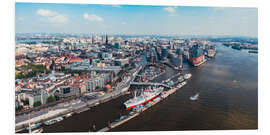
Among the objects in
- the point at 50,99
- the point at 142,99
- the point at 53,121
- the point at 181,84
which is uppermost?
the point at 181,84

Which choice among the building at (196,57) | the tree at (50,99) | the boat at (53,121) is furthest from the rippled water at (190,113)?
the building at (196,57)

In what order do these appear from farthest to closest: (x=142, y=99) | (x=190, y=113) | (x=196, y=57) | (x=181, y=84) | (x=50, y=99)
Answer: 1. (x=196, y=57)
2. (x=181, y=84)
3. (x=142, y=99)
4. (x=50, y=99)
5. (x=190, y=113)

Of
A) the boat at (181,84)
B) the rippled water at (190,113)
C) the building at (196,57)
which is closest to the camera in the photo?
the rippled water at (190,113)

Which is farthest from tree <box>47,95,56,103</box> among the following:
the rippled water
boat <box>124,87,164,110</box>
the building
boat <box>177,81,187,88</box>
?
the building

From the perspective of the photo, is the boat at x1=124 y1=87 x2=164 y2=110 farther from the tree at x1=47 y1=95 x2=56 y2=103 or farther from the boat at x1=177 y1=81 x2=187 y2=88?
the tree at x1=47 y1=95 x2=56 y2=103

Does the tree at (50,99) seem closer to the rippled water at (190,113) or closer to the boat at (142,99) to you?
the rippled water at (190,113)

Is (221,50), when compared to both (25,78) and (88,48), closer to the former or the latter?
(88,48)

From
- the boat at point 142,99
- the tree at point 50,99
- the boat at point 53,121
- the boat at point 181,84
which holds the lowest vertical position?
the boat at point 53,121

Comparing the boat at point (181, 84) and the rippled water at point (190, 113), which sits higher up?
the boat at point (181, 84)

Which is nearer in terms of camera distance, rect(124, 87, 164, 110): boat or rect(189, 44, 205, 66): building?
rect(124, 87, 164, 110): boat

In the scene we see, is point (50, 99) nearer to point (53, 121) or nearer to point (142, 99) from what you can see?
point (53, 121)

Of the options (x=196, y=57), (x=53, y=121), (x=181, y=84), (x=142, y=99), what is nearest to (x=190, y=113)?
(x=142, y=99)

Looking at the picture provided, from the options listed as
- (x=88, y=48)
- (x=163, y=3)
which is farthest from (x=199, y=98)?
(x=88, y=48)
